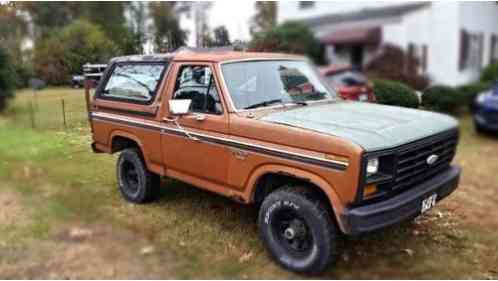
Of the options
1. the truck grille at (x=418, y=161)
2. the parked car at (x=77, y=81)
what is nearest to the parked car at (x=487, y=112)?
the truck grille at (x=418, y=161)

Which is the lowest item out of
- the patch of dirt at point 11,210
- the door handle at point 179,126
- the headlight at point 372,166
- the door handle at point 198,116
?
the patch of dirt at point 11,210

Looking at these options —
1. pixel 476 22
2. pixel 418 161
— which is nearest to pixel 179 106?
pixel 418 161

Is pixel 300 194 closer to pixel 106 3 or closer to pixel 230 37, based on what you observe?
pixel 230 37

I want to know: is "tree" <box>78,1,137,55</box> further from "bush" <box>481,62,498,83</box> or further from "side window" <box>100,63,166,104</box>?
"bush" <box>481,62,498,83</box>

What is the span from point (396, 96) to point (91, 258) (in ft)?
14.3

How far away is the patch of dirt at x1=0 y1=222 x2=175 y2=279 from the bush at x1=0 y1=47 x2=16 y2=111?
1.64 metres

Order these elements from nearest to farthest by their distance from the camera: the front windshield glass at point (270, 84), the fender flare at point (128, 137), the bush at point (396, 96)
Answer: the front windshield glass at point (270, 84) → the fender flare at point (128, 137) → the bush at point (396, 96)

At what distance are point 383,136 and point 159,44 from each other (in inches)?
126

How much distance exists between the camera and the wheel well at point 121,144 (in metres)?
5.17

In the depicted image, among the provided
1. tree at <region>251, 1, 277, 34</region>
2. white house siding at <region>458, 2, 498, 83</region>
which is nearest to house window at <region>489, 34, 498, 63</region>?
white house siding at <region>458, 2, 498, 83</region>

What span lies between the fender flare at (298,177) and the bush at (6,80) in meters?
2.92

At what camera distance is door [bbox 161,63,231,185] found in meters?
4.05

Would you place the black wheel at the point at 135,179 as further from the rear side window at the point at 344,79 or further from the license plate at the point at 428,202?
the rear side window at the point at 344,79

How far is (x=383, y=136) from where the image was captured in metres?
3.37
